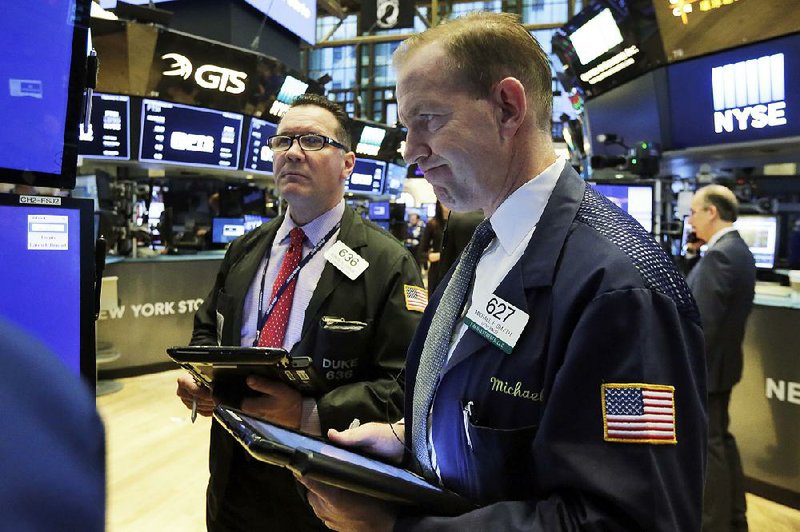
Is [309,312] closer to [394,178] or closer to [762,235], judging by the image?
[762,235]

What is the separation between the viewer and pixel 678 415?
765 mm

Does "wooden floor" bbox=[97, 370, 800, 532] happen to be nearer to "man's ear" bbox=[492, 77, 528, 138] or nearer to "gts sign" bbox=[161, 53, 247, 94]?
"man's ear" bbox=[492, 77, 528, 138]

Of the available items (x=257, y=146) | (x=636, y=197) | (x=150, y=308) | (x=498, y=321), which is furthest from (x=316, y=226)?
(x=257, y=146)

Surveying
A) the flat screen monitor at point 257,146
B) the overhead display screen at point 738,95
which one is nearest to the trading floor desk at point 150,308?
the flat screen monitor at point 257,146

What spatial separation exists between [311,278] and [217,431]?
538 mm

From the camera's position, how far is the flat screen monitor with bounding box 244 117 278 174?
7.30 metres

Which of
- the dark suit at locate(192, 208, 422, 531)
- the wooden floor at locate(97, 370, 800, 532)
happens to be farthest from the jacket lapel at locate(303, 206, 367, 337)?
the wooden floor at locate(97, 370, 800, 532)

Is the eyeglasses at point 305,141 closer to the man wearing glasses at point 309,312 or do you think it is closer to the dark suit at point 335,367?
the man wearing glasses at point 309,312

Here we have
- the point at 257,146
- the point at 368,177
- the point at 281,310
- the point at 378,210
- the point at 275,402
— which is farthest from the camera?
the point at 378,210

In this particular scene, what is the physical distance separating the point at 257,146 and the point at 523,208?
6.93 m

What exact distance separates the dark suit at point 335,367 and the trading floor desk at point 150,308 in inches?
167

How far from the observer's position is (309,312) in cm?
170

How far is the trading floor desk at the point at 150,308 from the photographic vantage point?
5625 mm

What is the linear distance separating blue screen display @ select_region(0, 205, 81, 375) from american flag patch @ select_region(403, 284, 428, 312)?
2.93 ft
